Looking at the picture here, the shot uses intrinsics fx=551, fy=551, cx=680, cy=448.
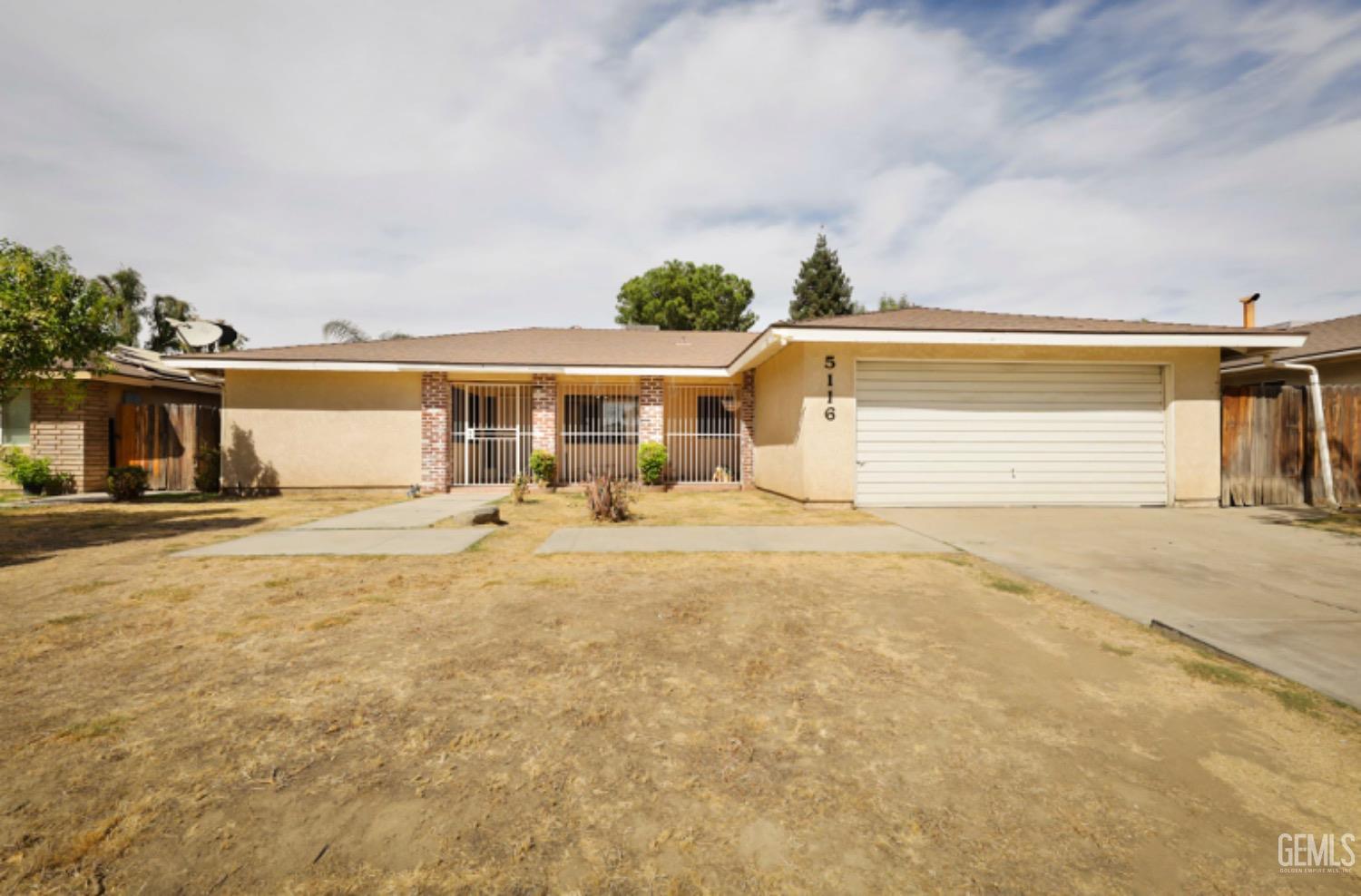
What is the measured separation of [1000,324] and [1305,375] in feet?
25.8

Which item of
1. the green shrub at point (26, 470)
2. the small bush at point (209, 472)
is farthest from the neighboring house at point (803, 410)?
the green shrub at point (26, 470)

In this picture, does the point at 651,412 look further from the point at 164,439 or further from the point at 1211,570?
the point at 164,439

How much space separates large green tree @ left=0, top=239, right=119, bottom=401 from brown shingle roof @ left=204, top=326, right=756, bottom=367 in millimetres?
3103

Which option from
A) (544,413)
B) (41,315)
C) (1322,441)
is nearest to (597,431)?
(544,413)

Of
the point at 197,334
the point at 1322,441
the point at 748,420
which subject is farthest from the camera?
the point at 197,334

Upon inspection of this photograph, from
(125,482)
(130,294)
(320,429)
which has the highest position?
(130,294)

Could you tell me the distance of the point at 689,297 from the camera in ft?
132

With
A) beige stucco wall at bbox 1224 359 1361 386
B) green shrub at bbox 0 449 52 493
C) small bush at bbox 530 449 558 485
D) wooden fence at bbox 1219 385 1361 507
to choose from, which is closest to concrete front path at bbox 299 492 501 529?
small bush at bbox 530 449 558 485

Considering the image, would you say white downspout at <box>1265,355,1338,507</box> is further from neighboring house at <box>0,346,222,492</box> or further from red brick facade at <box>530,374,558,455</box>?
neighboring house at <box>0,346,222,492</box>

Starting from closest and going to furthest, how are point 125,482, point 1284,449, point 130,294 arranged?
point 1284,449, point 125,482, point 130,294

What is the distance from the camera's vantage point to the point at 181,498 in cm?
1134

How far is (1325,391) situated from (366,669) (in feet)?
49.9

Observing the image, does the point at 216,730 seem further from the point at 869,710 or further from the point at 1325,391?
the point at 1325,391

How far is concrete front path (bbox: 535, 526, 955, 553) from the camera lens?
5.90 metres
